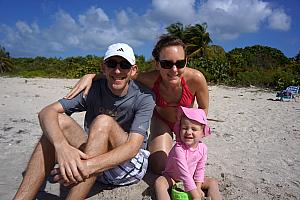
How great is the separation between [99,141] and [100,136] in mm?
42

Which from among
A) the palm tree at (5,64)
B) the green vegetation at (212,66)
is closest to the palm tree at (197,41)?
the green vegetation at (212,66)

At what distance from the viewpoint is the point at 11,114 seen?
24.4ft

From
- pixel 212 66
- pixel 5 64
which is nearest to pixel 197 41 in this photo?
pixel 212 66

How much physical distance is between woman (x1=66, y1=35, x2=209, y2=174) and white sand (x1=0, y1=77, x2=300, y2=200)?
450mm

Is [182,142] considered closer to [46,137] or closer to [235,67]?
[46,137]

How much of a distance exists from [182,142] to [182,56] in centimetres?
87

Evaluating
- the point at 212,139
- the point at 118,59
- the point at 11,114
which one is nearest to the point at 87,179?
the point at 118,59

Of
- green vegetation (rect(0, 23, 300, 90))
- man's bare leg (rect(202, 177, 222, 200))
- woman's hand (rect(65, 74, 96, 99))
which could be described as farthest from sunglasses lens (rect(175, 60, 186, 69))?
green vegetation (rect(0, 23, 300, 90))

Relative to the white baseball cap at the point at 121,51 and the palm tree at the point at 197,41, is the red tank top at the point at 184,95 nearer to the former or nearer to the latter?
the white baseball cap at the point at 121,51

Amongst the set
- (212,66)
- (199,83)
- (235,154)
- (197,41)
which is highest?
(197,41)

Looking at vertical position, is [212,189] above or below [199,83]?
below

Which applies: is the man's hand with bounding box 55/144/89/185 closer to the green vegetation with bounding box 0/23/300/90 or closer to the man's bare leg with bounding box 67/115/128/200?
the man's bare leg with bounding box 67/115/128/200

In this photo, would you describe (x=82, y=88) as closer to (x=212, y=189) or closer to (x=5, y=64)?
(x=212, y=189)

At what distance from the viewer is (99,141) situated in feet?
8.25
